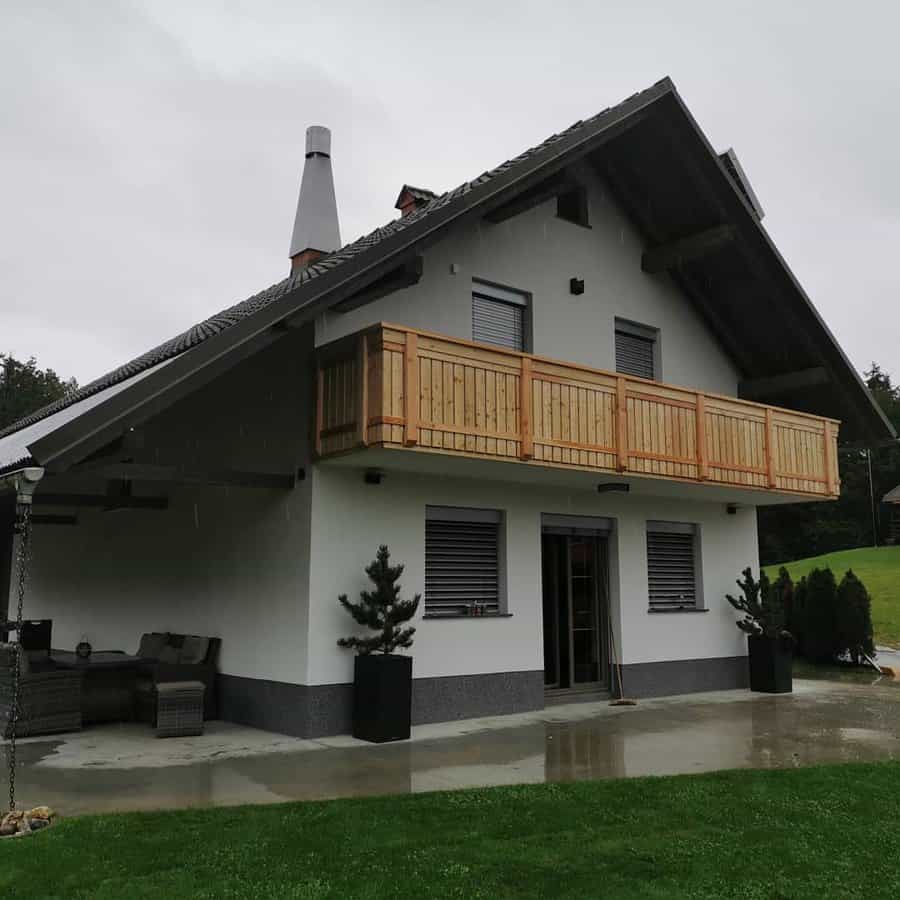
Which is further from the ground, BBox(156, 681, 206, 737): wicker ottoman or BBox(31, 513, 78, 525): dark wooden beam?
BBox(31, 513, 78, 525): dark wooden beam

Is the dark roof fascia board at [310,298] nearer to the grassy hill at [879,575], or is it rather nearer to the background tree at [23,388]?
the grassy hill at [879,575]

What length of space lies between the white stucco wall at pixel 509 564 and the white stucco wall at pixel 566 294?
1897 millimetres

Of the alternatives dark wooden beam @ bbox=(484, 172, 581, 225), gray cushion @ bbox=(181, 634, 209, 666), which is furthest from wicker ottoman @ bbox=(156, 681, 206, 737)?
dark wooden beam @ bbox=(484, 172, 581, 225)

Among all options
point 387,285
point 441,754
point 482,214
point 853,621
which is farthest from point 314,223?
point 853,621

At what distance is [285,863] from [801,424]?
36.2ft

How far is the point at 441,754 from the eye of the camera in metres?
8.96

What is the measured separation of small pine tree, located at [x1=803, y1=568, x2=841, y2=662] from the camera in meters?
18.1

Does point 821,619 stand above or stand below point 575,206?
below

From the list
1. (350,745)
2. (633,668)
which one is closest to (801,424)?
(633,668)

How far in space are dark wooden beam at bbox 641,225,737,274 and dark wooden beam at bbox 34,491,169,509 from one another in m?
7.99

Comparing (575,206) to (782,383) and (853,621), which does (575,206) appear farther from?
(853,621)

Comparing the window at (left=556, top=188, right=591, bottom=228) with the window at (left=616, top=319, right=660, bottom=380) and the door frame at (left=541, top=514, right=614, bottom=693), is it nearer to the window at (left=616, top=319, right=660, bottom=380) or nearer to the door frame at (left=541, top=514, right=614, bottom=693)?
the window at (left=616, top=319, right=660, bottom=380)

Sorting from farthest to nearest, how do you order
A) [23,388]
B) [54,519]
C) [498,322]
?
[23,388]
[54,519]
[498,322]

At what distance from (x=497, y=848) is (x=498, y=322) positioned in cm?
788
